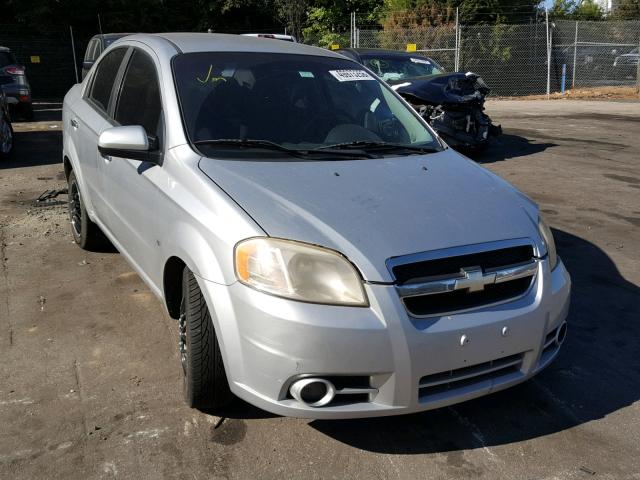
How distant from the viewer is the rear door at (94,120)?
4.44 meters

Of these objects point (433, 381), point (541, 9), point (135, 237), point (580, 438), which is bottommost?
point (580, 438)

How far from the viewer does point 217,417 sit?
310cm

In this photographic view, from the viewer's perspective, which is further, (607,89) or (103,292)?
(607,89)

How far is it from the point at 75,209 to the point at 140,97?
190 centimetres

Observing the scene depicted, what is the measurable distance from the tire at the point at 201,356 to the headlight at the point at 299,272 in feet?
1.17

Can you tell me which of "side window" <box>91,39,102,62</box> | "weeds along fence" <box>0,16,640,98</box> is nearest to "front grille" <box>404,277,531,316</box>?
"side window" <box>91,39,102,62</box>

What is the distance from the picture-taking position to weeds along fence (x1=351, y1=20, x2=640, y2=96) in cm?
2100

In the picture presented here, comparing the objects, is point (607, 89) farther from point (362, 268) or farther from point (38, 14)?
point (362, 268)

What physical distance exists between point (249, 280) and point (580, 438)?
1694 mm

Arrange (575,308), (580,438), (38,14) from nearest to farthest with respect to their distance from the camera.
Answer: (580,438)
(575,308)
(38,14)

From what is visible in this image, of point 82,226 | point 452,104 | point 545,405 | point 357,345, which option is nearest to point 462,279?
point 357,345

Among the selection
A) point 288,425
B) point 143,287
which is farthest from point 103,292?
point 288,425

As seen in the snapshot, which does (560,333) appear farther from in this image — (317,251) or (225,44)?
(225,44)

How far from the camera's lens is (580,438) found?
298 cm
